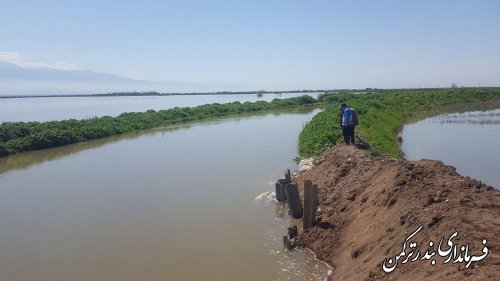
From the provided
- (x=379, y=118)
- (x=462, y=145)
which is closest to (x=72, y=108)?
(x=379, y=118)

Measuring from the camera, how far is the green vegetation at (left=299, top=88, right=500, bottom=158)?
59.5ft

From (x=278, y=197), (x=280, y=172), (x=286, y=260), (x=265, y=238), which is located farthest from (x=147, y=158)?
(x=286, y=260)

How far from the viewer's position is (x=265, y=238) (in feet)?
33.8

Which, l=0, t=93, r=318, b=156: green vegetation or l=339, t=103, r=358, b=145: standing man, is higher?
l=339, t=103, r=358, b=145: standing man

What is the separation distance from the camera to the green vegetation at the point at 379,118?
18125 millimetres

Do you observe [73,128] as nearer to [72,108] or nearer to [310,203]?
[310,203]

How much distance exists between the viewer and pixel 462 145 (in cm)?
2192

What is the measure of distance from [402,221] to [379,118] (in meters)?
22.7

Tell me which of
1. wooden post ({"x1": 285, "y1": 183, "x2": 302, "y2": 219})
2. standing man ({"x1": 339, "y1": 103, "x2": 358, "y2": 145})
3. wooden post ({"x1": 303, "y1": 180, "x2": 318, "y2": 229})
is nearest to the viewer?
wooden post ({"x1": 303, "y1": 180, "x2": 318, "y2": 229})

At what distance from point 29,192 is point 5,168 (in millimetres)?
7546

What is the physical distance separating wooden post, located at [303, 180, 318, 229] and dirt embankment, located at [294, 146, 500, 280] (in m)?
0.24

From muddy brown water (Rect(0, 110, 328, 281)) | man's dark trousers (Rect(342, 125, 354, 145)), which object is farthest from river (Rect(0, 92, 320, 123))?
man's dark trousers (Rect(342, 125, 354, 145))

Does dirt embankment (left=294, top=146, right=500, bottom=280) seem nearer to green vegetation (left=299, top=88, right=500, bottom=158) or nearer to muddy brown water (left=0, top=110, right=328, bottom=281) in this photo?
muddy brown water (left=0, top=110, right=328, bottom=281)

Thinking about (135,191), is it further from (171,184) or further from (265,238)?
(265,238)
